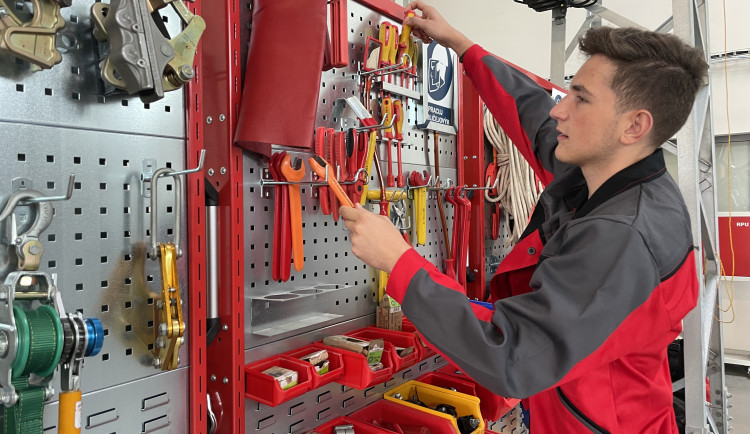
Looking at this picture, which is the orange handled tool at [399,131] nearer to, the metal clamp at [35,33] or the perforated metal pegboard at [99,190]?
the perforated metal pegboard at [99,190]

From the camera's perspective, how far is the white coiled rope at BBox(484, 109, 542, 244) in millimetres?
2705

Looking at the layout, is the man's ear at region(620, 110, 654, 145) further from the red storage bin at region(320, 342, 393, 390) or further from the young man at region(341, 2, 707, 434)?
the red storage bin at region(320, 342, 393, 390)

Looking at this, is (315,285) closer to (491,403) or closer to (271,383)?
(271,383)

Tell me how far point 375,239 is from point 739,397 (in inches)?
217

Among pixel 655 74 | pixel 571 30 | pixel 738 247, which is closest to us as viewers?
pixel 655 74

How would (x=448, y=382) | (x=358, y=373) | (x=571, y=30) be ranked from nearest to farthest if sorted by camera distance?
(x=358, y=373) → (x=448, y=382) → (x=571, y=30)

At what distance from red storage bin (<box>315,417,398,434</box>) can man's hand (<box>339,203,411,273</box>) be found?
2.40 ft

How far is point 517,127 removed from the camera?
6.42 feet

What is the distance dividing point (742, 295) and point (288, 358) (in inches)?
248

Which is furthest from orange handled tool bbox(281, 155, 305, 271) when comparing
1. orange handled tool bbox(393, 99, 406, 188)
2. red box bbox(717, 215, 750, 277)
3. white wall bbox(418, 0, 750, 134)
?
red box bbox(717, 215, 750, 277)

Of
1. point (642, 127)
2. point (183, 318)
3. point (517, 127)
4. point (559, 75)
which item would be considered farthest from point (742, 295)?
point (183, 318)

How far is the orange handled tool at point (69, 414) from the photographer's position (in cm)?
94

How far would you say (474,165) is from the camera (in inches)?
103

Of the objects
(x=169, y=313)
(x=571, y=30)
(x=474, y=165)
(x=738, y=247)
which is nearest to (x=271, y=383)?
(x=169, y=313)
